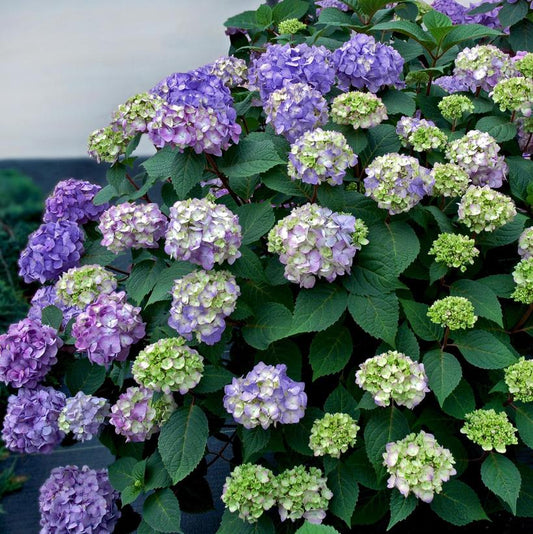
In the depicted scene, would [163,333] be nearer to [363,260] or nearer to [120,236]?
[120,236]

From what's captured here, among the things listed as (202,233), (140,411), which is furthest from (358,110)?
(140,411)

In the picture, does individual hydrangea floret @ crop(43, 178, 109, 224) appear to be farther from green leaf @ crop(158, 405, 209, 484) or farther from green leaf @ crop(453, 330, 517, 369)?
green leaf @ crop(453, 330, 517, 369)

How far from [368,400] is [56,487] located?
31.6 inches

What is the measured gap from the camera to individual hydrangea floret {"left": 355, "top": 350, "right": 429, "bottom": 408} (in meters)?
1.45

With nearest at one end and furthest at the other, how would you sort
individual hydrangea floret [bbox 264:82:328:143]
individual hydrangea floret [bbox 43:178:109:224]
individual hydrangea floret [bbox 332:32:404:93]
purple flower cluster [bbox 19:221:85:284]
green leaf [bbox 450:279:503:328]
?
1. green leaf [bbox 450:279:503:328]
2. individual hydrangea floret [bbox 264:82:328:143]
3. individual hydrangea floret [bbox 332:32:404:93]
4. purple flower cluster [bbox 19:221:85:284]
5. individual hydrangea floret [bbox 43:178:109:224]

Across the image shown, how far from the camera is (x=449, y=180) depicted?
1.62 meters

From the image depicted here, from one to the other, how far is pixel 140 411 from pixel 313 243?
0.51 m

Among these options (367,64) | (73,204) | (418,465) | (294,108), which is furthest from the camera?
(73,204)

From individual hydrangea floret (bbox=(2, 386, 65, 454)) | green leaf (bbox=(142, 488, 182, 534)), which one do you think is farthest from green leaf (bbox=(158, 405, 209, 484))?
individual hydrangea floret (bbox=(2, 386, 65, 454))

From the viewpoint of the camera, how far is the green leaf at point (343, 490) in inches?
61.0

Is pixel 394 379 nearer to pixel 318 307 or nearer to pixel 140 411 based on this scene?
pixel 318 307

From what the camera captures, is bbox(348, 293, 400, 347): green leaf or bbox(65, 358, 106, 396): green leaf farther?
bbox(65, 358, 106, 396): green leaf

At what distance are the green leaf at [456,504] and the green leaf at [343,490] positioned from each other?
156 mm

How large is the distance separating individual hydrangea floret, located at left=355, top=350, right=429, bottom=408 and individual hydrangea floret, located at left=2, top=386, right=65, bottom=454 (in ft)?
2.33
